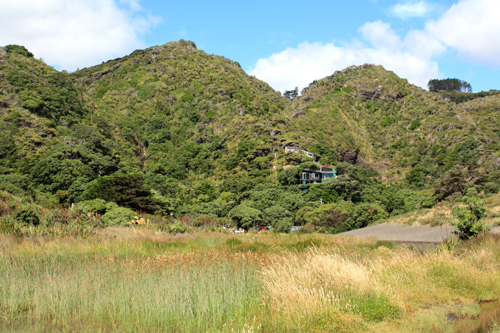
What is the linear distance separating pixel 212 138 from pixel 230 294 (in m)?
99.4

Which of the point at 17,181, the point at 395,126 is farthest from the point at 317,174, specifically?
the point at 395,126

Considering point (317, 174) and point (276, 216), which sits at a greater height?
point (317, 174)

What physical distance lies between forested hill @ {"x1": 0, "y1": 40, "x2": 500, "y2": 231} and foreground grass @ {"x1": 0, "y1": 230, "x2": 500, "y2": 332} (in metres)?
32.1

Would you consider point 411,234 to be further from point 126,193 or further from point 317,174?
point 317,174

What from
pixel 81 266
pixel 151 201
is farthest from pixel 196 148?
pixel 81 266

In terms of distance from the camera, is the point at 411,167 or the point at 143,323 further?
the point at 411,167

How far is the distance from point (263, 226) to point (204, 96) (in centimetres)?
7152

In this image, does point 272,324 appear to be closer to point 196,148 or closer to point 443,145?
point 196,148

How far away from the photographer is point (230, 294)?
647cm

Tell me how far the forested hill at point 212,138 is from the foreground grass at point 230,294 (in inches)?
1264

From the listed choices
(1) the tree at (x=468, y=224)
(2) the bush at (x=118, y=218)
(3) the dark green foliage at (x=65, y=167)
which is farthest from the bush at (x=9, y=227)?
(3) the dark green foliage at (x=65, y=167)

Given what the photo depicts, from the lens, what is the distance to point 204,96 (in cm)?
11919

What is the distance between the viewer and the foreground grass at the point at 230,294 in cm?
557

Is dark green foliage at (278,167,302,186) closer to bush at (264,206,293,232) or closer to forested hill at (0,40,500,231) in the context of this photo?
forested hill at (0,40,500,231)
